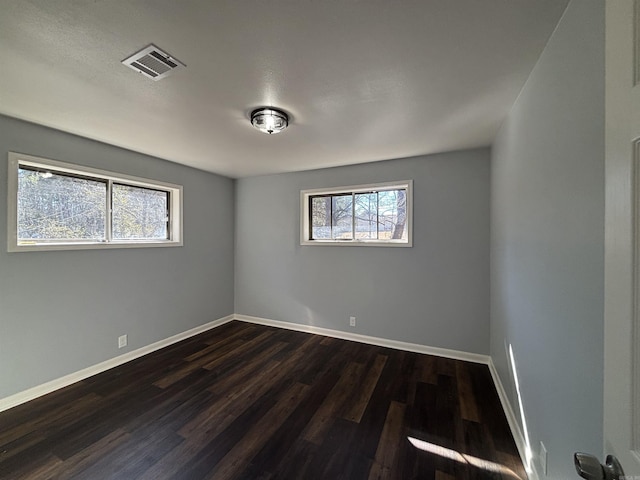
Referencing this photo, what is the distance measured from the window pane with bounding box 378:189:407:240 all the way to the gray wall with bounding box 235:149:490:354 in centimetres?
Answer: 17

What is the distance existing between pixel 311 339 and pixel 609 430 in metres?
3.22

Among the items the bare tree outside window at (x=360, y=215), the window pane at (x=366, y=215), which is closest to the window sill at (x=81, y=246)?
the bare tree outside window at (x=360, y=215)

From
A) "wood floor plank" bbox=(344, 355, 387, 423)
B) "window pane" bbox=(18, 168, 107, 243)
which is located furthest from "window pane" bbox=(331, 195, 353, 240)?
"window pane" bbox=(18, 168, 107, 243)

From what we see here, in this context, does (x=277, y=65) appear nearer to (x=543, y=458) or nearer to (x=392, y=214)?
(x=392, y=214)

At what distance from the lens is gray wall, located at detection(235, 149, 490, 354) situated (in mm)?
2858

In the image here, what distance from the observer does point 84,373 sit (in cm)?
250

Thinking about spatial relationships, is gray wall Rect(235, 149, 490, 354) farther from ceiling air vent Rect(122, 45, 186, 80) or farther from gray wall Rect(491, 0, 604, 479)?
ceiling air vent Rect(122, 45, 186, 80)

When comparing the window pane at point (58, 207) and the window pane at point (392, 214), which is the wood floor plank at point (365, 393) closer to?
the window pane at point (392, 214)

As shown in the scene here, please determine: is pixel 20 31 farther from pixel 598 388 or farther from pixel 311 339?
pixel 311 339

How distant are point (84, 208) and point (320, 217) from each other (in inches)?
109

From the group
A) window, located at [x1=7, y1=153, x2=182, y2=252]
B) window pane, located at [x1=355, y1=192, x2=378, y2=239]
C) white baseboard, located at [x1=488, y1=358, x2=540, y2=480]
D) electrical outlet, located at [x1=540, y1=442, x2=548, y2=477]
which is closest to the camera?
electrical outlet, located at [x1=540, y1=442, x2=548, y2=477]

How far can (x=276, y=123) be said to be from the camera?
201 centimetres

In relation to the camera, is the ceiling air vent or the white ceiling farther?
the ceiling air vent

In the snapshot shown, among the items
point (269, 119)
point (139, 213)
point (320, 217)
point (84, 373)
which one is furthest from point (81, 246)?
point (320, 217)
